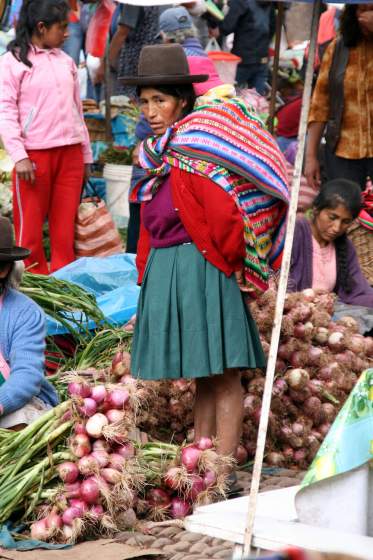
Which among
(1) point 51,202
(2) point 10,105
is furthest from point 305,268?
(2) point 10,105

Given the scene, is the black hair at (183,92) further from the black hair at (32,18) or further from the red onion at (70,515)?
the black hair at (32,18)

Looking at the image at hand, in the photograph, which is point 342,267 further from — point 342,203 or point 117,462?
point 117,462

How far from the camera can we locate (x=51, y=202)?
689 centimetres

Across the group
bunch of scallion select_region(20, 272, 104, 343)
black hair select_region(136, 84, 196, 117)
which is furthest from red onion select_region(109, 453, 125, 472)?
bunch of scallion select_region(20, 272, 104, 343)

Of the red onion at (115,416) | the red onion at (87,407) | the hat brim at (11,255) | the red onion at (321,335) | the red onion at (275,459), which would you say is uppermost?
the hat brim at (11,255)

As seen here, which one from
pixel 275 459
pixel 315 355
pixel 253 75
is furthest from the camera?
pixel 253 75

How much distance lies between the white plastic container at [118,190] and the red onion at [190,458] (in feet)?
16.6

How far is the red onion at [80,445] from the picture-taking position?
377 cm

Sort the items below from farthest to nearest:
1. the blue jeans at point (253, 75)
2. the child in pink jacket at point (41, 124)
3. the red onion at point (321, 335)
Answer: the blue jeans at point (253, 75) < the child in pink jacket at point (41, 124) < the red onion at point (321, 335)

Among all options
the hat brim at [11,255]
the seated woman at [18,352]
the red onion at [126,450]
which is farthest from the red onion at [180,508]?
the hat brim at [11,255]

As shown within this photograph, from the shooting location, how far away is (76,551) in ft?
11.9

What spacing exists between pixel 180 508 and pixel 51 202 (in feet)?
10.9

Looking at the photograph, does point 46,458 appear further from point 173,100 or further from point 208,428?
point 173,100

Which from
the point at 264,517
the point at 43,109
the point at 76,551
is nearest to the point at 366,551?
the point at 264,517
